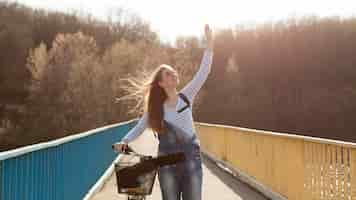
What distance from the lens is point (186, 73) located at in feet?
216

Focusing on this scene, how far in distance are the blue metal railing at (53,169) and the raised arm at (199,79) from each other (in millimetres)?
1510

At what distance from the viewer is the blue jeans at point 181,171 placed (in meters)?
4.94

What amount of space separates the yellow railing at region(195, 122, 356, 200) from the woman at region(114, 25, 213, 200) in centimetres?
267

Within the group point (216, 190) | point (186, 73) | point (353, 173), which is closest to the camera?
point (353, 173)

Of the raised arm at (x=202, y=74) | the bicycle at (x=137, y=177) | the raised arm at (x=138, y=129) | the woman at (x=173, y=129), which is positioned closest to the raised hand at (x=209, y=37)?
the raised arm at (x=202, y=74)

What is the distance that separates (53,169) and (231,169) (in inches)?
370

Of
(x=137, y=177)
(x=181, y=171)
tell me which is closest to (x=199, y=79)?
(x=181, y=171)

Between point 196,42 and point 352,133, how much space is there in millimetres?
21238

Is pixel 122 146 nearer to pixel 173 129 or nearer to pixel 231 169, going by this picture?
pixel 173 129

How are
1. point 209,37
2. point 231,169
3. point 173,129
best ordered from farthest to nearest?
1. point 231,169
2. point 209,37
3. point 173,129

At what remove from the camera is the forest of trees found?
2704 inches

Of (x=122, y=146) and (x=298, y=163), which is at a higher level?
(x=122, y=146)

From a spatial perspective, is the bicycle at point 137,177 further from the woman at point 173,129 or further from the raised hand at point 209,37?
the raised hand at point 209,37

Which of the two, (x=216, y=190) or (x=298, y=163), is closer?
(x=298, y=163)
